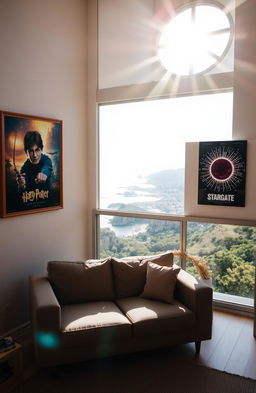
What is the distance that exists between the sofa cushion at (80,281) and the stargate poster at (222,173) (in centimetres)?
138

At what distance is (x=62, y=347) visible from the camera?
9.07 ft

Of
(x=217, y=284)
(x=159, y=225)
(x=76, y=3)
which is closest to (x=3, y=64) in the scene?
(x=76, y=3)

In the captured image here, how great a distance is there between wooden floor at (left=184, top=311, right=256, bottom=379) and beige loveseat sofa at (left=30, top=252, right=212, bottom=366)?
173 millimetres

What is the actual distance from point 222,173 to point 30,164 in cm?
206

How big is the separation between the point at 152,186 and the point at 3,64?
2.16m

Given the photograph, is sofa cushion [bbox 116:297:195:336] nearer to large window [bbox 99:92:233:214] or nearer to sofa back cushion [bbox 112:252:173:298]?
sofa back cushion [bbox 112:252:173:298]

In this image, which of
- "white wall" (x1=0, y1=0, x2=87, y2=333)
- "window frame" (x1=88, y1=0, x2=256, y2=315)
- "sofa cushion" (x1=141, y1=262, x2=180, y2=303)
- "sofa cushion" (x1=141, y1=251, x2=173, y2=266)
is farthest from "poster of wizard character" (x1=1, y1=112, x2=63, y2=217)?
"sofa cushion" (x1=141, y1=262, x2=180, y2=303)

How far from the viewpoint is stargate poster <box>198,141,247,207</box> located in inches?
145

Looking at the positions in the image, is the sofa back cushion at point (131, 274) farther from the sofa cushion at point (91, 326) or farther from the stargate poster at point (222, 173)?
the stargate poster at point (222, 173)

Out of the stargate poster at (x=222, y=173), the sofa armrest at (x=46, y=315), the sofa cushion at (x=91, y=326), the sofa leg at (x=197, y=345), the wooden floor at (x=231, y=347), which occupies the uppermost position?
the stargate poster at (x=222, y=173)

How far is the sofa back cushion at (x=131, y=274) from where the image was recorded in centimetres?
350

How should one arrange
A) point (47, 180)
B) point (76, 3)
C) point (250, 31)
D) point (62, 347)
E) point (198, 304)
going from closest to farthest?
point (62, 347) → point (198, 304) → point (250, 31) → point (47, 180) → point (76, 3)

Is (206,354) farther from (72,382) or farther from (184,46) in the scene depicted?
(184,46)

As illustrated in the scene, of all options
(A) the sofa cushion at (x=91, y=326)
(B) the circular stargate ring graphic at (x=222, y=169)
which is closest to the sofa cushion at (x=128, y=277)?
(A) the sofa cushion at (x=91, y=326)
